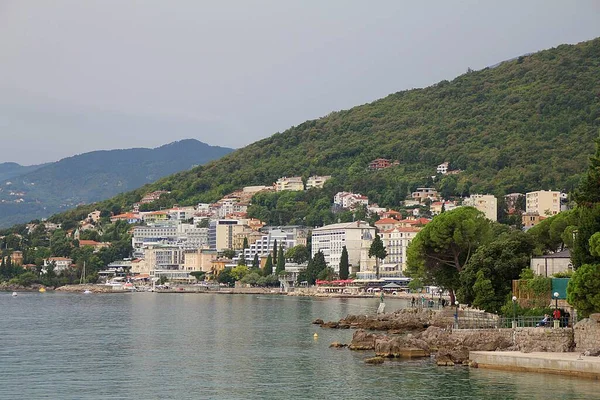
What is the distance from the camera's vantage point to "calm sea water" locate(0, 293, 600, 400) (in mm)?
34500

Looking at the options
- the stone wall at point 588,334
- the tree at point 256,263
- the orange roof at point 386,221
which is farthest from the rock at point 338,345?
the tree at point 256,263

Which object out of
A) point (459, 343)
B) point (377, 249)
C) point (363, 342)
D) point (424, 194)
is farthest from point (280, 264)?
point (459, 343)

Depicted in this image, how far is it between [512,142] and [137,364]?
14607 centimetres

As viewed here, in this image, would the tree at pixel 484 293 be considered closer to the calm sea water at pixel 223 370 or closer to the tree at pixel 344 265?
the calm sea water at pixel 223 370

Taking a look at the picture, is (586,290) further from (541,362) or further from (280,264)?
(280,264)

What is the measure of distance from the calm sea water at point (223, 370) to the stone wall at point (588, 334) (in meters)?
2.20

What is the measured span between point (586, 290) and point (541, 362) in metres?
2.98

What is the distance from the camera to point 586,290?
36406mm

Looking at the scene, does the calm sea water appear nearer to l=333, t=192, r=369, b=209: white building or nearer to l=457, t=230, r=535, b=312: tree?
l=457, t=230, r=535, b=312: tree

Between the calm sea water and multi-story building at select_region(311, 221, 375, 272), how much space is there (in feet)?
281

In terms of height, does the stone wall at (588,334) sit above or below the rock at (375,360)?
above

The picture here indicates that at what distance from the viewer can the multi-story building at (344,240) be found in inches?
6048

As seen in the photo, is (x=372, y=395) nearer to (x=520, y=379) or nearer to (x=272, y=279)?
(x=520, y=379)

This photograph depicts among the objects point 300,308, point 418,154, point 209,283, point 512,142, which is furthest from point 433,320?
point 418,154
